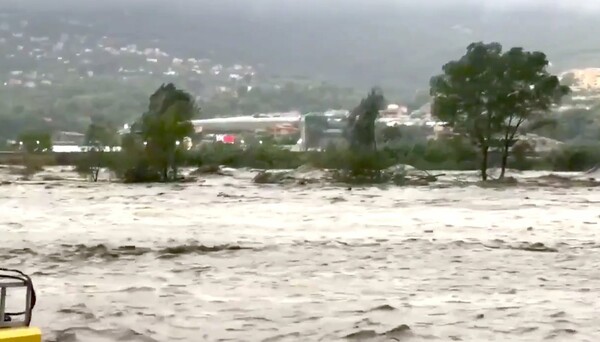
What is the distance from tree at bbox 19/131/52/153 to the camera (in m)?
8.04

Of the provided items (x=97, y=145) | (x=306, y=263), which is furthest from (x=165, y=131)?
(x=306, y=263)

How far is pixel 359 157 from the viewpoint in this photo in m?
8.43

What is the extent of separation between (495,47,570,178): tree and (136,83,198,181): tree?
3061 mm

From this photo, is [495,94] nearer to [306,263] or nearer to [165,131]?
[165,131]

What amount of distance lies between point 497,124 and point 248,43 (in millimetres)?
3213

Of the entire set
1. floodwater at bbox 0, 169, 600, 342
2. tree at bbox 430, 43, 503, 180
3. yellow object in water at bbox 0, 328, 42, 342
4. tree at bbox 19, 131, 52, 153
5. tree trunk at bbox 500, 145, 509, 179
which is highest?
tree at bbox 430, 43, 503, 180

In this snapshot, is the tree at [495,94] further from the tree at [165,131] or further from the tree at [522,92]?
the tree at [165,131]

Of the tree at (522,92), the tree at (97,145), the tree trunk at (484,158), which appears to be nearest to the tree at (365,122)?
the tree trunk at (484,158)

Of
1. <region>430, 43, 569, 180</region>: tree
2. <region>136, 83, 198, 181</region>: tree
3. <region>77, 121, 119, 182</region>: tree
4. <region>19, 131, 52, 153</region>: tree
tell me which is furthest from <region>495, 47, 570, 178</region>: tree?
<region>19, 131, 52, 153</region>: tree

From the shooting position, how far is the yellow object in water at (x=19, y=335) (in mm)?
1581

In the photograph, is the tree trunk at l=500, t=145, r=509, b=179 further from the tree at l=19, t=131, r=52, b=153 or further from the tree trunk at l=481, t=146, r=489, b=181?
the tree at l=19, t=131, r=52, b=153

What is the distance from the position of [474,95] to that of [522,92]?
0.47m

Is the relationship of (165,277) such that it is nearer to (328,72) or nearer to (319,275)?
(319,275)

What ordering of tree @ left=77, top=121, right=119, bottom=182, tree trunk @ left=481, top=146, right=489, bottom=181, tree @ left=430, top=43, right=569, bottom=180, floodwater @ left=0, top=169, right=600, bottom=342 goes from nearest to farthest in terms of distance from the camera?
floodwater @ left=0, top=169, right=600, bottom=342
tree @ left=77, top=121, right=119, bottom=182
tree @ left=430, top=43, right=569, bottom=180
tree trunk @ left=481, top=146, right=489, bottom=181
